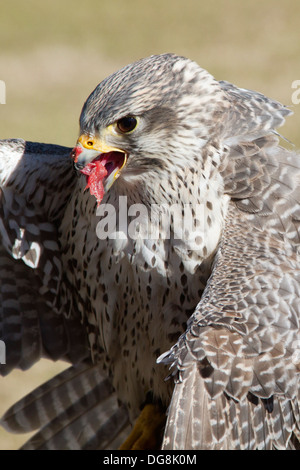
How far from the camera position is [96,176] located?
352 centimetres

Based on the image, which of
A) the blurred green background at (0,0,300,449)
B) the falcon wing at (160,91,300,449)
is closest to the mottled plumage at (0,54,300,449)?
the falcon wing at (160,91,300,449)

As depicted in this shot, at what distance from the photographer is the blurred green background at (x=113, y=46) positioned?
11.9 meters

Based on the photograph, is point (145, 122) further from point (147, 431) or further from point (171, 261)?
point (147, 431)

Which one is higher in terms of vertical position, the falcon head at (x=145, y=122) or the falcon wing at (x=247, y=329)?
the falcon head at (x=145, y=122)

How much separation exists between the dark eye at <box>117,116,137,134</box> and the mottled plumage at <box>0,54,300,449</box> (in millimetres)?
13

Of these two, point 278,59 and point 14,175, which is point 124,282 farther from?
point 278,59

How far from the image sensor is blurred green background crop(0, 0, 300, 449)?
11922mm

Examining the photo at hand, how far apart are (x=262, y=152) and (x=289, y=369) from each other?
1007 millimetres

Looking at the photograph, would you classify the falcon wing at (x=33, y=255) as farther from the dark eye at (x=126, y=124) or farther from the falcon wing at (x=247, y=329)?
the falcon wing at (x=247, y=329)

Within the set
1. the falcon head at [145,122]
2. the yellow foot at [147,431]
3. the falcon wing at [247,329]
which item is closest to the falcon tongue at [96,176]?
the falcon head at [145,122]

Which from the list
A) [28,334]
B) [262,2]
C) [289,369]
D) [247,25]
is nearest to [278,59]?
[247,25]

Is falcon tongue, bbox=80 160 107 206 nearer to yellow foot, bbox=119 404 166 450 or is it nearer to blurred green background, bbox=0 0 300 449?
yellow foot, bbox=119 404 166 450

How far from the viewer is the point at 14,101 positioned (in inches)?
481
